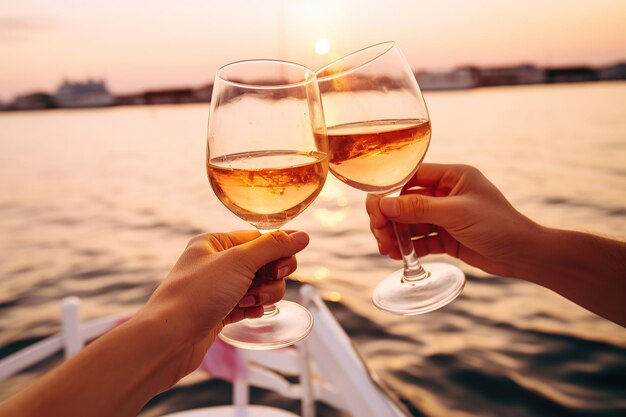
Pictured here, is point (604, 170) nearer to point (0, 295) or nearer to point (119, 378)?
point (0, 295)

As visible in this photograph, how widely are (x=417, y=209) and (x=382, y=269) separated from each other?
26.0ft

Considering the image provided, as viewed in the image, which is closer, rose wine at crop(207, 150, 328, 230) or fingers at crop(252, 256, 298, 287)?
rose wine at crop(207, 150, 328, 230)

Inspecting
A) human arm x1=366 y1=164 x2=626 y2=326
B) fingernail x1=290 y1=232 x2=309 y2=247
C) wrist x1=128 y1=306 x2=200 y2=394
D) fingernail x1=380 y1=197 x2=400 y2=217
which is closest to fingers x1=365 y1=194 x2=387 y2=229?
human arm x1=366 y1=164 x2=626 y2=326

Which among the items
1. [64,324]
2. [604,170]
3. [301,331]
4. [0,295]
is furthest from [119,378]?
A: [604,170]

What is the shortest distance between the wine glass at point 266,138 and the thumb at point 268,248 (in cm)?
8

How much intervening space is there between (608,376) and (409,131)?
19.9 feet

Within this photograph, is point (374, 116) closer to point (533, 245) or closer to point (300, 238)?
point (300, 238)

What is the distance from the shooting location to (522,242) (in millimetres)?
1787

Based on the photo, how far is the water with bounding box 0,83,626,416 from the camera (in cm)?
622

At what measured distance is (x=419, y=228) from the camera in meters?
2.23

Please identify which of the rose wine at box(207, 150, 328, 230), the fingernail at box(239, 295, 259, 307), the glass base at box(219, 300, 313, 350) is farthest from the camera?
the fingernail at box(239, 295, 259, 307)

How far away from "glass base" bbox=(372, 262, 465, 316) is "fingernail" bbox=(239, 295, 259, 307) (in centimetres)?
37

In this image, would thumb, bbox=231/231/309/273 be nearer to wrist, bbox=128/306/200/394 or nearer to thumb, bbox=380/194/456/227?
wrist, bbox=128/306/200/394

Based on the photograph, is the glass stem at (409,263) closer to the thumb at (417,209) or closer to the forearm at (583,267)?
the thumb at (417,209)
